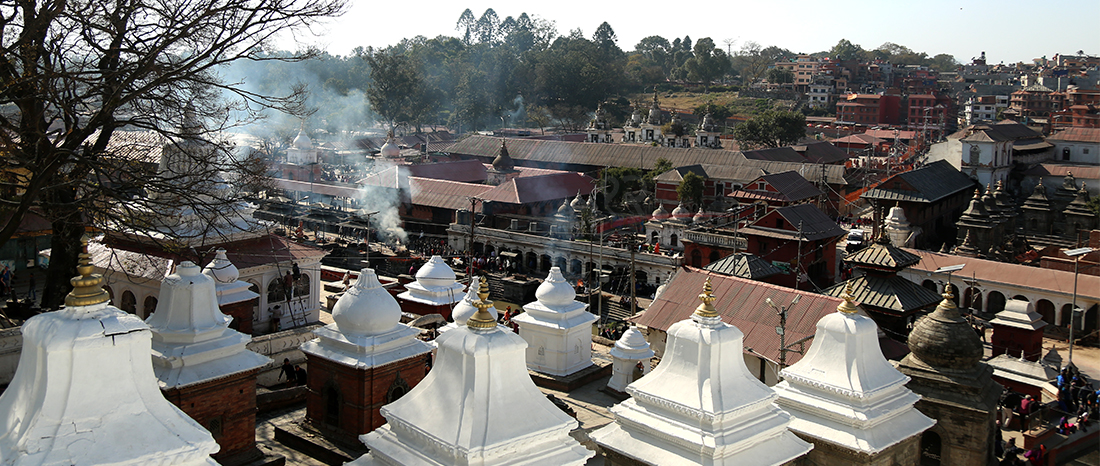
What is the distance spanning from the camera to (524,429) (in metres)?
7.41

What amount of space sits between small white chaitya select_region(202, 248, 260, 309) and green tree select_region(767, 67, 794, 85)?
319ft

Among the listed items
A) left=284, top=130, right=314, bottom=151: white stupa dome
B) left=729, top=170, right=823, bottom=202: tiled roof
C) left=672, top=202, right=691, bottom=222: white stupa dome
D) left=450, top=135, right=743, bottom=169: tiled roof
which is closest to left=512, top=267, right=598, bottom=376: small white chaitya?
left=672, top=202, right=691, bottom=222: white stupa dome

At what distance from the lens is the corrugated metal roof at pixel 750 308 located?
15664 mm

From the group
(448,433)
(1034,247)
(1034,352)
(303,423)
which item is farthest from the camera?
(1034,247)

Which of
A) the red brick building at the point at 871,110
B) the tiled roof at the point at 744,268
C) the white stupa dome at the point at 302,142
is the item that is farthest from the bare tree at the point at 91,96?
the red brick building at the point at 871,110

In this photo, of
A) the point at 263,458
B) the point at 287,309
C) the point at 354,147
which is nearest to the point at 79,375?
the point at 263,458

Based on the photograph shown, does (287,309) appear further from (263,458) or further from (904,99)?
(904,99)

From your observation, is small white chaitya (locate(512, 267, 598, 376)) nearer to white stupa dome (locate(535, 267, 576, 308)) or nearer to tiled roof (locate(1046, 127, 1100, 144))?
white stupa dome (locate(535, 267, 576, 308))

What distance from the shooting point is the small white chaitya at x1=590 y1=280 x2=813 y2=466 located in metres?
7.82

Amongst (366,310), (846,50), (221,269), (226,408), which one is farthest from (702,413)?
(846,50)

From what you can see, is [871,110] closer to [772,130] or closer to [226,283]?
[772,130]

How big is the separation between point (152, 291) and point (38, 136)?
7.56m

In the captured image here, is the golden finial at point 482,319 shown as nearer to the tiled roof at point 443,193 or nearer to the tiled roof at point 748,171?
the tiled roof at point 443,193

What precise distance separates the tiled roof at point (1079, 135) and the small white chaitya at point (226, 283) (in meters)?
53.9
